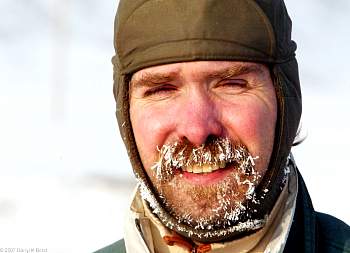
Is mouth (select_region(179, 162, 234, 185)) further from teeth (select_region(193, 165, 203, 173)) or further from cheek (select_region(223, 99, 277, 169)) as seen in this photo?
cheek (select_region(223, 99, 277, 169))

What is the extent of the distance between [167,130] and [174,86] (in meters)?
0.18

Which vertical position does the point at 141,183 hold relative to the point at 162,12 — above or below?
below

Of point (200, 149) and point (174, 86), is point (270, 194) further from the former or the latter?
point (174, 86)

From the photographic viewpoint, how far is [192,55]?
8.39 ft

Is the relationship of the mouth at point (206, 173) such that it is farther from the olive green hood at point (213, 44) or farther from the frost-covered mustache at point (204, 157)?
the olive green hood at point (213, 44)

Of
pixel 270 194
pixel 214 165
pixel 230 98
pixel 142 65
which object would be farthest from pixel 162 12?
pixel 270 194

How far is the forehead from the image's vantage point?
257 centimetres

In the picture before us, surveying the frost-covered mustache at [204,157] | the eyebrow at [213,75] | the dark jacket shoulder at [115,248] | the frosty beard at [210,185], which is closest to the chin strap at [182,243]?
the frosty beard at [210,185]

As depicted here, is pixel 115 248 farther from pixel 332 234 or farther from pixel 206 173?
pixel 332 234

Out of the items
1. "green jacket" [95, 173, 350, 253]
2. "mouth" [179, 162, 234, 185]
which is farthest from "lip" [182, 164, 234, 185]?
"green jacket" [95, 173, 350, 253]

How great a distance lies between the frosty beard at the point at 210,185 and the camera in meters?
2.50

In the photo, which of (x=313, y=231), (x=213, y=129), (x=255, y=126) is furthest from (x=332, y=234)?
→ (x=213, y=129)

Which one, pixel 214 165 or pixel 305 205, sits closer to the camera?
pixel 214 165

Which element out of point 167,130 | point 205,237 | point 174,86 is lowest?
point 205,237
